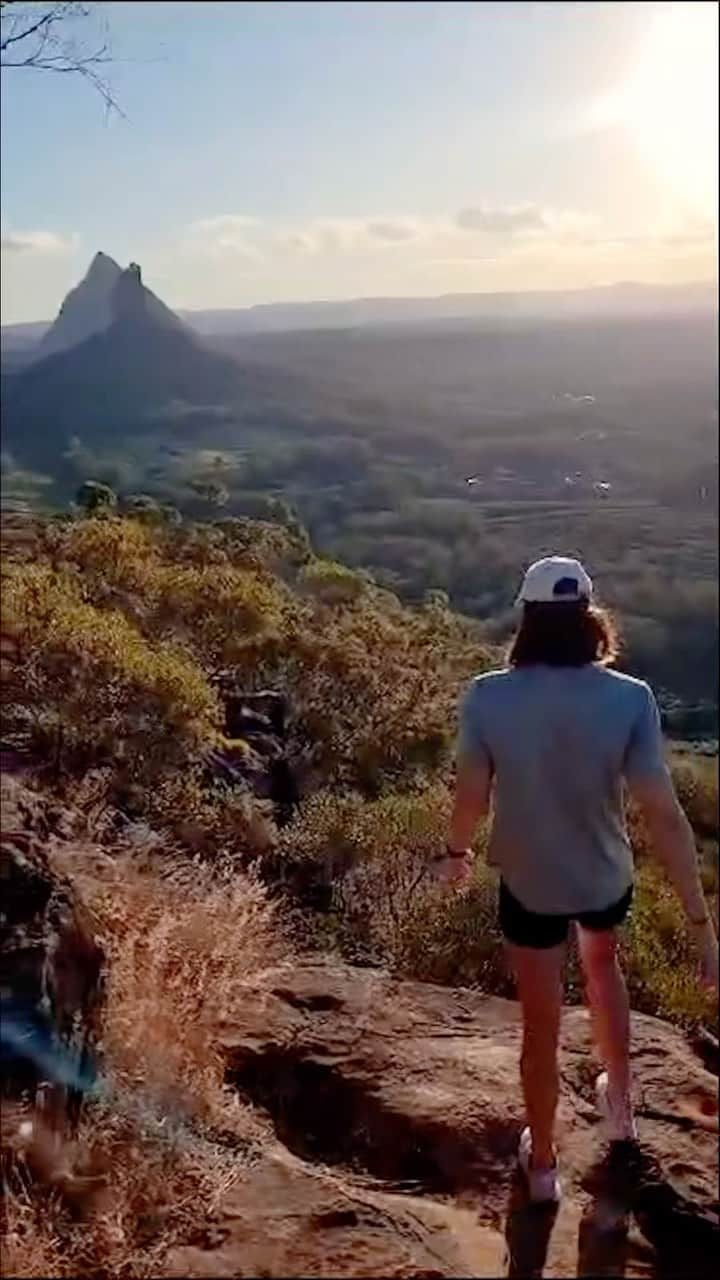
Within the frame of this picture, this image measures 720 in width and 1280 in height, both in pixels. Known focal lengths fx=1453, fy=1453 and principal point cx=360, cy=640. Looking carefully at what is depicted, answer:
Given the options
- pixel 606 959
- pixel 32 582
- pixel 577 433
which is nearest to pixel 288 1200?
pixel 606 959

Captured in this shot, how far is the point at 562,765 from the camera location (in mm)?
2885

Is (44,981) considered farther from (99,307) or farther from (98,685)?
(99,307)

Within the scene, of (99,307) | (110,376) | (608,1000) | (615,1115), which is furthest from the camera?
(110,376)

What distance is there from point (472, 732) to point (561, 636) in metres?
0.26

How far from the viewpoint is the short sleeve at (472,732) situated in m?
2.92

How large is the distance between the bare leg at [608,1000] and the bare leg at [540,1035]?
0.08 metres

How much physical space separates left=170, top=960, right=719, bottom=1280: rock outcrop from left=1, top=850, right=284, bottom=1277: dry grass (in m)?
0.09

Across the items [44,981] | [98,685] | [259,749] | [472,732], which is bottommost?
[259,749]

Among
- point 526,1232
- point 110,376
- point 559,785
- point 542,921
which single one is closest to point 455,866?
point 542,921

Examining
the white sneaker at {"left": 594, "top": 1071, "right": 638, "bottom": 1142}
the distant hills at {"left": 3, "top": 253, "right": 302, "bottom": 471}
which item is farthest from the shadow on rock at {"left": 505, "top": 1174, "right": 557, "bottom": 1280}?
the distant hills at {"left": 3, "top": 253, "right": 302, "bottom": 471}

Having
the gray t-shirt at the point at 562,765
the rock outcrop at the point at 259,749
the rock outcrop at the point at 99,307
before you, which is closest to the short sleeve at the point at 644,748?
the gray t-shirt at the point at 562,765

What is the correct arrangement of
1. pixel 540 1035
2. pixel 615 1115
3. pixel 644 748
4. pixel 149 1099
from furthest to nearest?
1. pixel 615 1115
2. pixel 149 1099
3. pixel 540 1035
4. pixel 644 748

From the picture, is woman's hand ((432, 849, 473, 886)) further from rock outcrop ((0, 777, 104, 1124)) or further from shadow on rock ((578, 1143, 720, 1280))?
rock outcrop ((0, 777, 104, 1124))

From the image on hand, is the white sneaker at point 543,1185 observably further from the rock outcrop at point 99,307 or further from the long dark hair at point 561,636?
the rock outcrop at point 99,307
